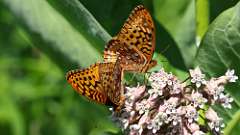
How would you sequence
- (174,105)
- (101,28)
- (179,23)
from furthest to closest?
(179,23)
(101,28)
(174,105)

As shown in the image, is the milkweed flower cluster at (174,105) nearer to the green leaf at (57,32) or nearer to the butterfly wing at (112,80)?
the butterfly wing at (112,80)

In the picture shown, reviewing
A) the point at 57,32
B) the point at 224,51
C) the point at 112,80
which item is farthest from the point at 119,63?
the point at 224,51

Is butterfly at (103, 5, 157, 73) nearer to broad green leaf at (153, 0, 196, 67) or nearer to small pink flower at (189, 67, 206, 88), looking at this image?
small pink flower at (189, 67, 206, 88)

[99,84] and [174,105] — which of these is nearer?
[174,105]

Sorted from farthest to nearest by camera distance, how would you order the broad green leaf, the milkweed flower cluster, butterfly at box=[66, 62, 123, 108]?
the broad green leaf → butterfly at box=[66, 62, 123, 108] → the milkweed flower cluster

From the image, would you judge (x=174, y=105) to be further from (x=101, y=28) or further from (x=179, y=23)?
(x=179, y=23)

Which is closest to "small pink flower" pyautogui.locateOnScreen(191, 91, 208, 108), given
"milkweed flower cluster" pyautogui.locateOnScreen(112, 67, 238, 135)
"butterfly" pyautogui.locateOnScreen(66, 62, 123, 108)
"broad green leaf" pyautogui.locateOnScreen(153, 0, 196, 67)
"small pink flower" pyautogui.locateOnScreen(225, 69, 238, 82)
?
"milkweed flower cluster" pyautogui.locateOnScreen(112, 67, 238, 135)
